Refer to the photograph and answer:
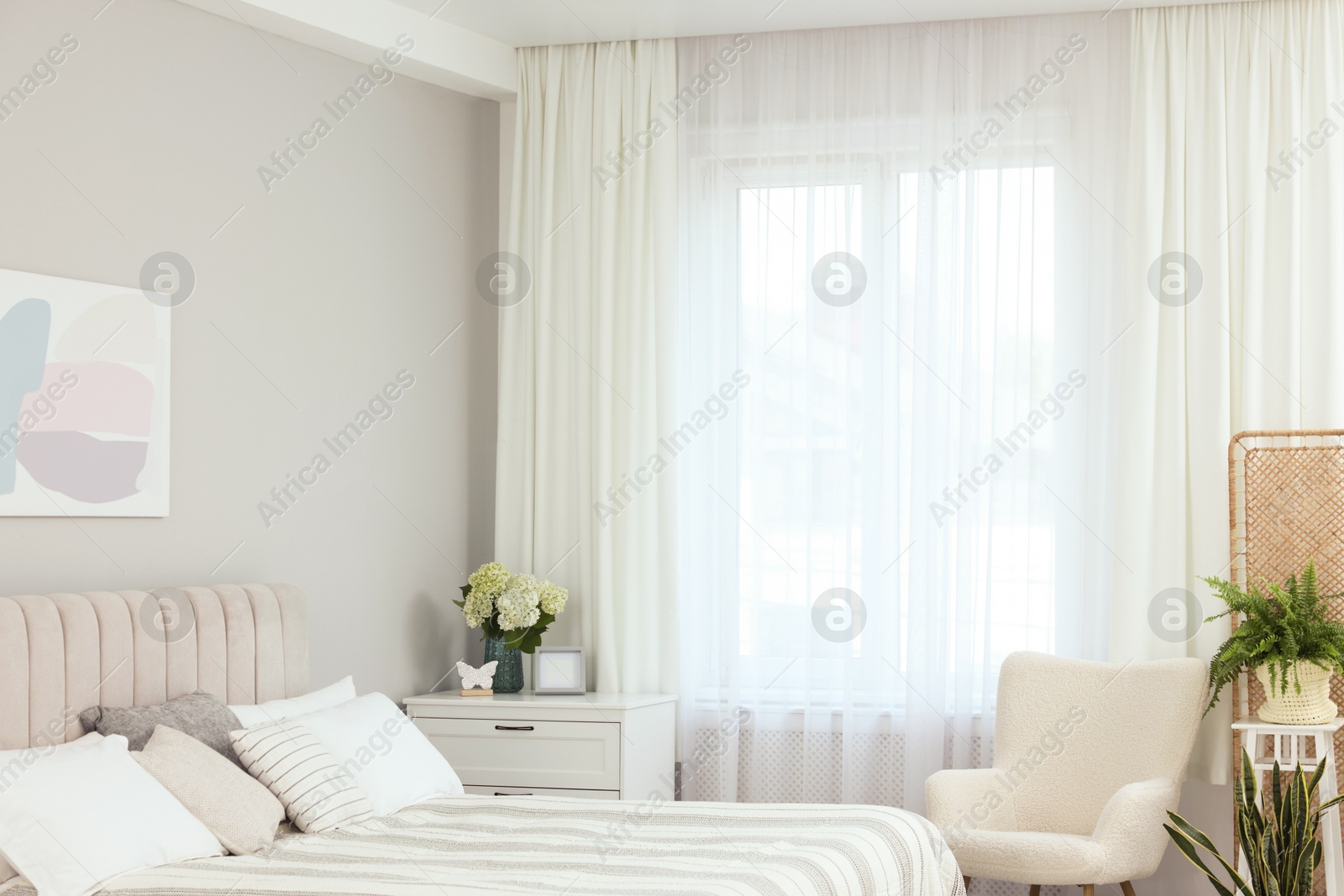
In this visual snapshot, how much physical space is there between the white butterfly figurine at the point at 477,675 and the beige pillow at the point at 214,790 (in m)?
1.34

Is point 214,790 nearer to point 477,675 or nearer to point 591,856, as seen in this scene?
point 591,856

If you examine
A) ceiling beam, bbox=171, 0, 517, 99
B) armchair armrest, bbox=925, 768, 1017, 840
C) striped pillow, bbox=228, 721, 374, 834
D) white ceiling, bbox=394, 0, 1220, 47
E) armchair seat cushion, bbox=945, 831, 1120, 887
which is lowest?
armchair seat cushion, bbox=945, 831, 1120, 887

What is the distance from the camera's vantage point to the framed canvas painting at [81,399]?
2.92 metres

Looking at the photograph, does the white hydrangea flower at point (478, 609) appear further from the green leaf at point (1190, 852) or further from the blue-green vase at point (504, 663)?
the green leaf at point (1190, 852)

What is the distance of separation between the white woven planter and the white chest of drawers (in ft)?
6.23

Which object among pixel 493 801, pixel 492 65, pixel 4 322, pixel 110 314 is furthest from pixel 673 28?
pixel 493 801

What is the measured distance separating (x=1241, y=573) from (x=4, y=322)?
357 centimetres

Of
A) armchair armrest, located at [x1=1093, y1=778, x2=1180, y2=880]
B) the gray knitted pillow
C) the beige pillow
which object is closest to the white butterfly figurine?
the gray knitted pillow

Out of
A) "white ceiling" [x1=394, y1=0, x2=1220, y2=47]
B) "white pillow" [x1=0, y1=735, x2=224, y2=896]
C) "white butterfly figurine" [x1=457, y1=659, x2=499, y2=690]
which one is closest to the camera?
"white pillow" [x1=0, y1=735, x2=224, y2=896]

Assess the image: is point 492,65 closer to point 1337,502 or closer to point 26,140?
point 26,140

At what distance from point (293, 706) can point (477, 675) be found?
0.95m

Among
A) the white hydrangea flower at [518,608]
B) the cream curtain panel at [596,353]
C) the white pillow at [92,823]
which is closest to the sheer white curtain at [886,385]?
the cream curtain panel at [596,353]

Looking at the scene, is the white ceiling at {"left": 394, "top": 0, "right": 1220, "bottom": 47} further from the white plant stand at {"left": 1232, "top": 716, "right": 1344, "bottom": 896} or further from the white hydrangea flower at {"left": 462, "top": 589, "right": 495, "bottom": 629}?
the white plant stand at {"left": 1232, "top": 716, "right": 1344, "bottom": 896}

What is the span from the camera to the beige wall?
10.1ft
